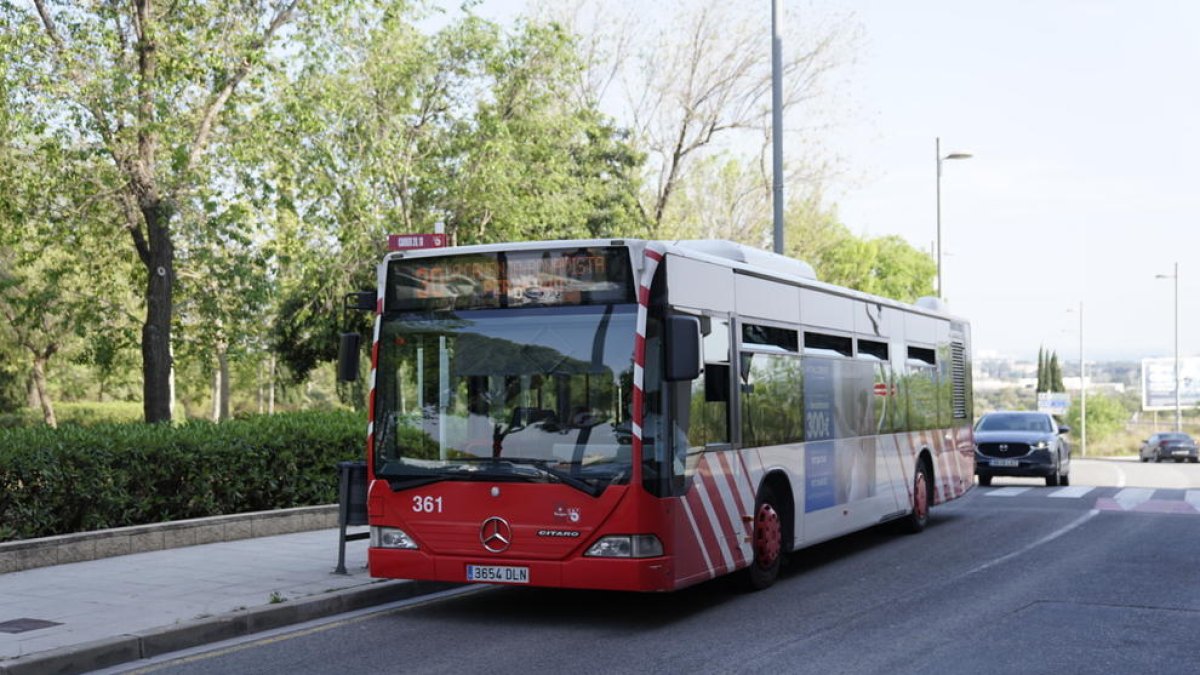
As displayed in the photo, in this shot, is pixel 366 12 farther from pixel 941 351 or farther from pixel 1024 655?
pixel 1024 655

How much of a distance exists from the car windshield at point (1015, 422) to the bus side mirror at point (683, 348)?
70.5 feet

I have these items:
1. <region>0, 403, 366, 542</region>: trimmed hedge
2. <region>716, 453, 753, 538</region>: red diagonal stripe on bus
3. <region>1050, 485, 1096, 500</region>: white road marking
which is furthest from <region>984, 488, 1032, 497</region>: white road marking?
<region>716, 453, 753, 538</region>: red diagonal stripe on bus

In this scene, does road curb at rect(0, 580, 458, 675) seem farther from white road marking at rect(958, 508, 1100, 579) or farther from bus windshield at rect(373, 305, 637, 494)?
white road marking at rect(958, 508, 1100, 579)

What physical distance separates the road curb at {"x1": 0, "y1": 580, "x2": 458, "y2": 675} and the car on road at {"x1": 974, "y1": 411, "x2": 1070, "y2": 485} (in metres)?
19.3

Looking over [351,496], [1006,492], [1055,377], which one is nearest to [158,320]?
[351,496]

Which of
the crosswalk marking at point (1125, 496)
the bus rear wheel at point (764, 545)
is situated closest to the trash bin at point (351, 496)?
the bus rear wheel at point (764, 545)

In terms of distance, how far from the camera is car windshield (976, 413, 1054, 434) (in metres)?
29.7

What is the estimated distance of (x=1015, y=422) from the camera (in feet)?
98.7

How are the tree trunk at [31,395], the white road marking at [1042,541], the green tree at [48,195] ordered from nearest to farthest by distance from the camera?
1. the white road marking at [1042,541]
2. the green tree at [48,195]
3. the tree trunk at [31,395]

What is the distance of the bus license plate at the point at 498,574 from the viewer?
399 inches

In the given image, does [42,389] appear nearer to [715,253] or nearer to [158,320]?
[158,320]

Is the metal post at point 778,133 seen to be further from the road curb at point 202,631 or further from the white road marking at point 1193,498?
the road curb at point 202,631

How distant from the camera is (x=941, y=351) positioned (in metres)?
19.1

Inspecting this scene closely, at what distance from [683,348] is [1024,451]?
20627 millimetres
